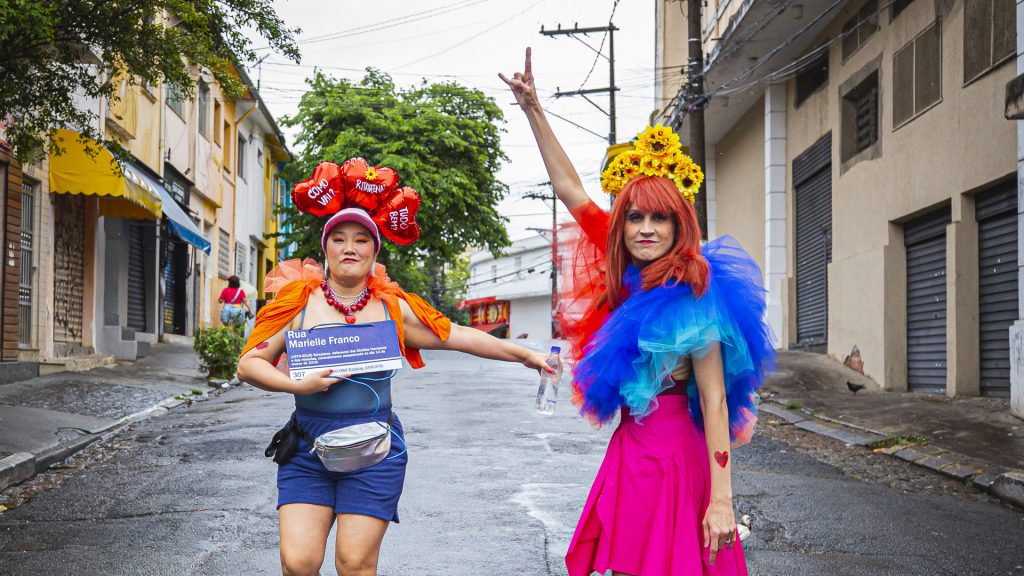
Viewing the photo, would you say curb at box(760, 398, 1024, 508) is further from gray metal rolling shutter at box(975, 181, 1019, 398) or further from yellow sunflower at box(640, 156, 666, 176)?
yellow sunflower at box(640, 156, 666, 176)

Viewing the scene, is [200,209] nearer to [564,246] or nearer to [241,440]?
[241,440]

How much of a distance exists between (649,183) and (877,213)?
13.7 meters

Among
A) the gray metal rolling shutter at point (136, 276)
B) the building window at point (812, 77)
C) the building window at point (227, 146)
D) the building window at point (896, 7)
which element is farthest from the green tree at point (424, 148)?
the building window at point (896, 7)

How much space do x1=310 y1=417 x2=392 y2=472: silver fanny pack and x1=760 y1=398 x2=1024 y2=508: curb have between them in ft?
19.0

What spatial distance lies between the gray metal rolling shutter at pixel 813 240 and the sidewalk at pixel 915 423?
9.86ft

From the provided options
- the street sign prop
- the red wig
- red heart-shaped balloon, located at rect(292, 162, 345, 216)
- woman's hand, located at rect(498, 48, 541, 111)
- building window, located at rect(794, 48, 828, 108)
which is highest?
building window, located at rect(794, 48, 828, 108)

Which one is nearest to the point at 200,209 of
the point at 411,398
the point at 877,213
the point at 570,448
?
the point at 411,398

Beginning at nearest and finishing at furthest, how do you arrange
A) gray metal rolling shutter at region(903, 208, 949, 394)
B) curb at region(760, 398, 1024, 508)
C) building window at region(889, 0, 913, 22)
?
curb at region(760, 398, 1024, 508)
gray metal rolling shutter at region(903, 208, 949, 394)
building window at region(889, 0, 913, 22)

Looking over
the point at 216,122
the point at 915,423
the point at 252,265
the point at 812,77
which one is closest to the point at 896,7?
the point at 812,77

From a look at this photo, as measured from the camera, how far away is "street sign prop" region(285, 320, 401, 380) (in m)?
3.52

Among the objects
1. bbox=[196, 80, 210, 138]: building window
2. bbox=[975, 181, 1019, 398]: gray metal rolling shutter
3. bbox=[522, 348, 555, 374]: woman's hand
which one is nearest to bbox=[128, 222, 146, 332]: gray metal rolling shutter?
bbox=[196, 80, 210, 138]: building window

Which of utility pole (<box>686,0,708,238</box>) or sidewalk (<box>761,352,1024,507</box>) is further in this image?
utility pole (<box>686,0,708,238</box>)

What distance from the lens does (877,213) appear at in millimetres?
16141

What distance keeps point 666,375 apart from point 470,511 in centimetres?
360
